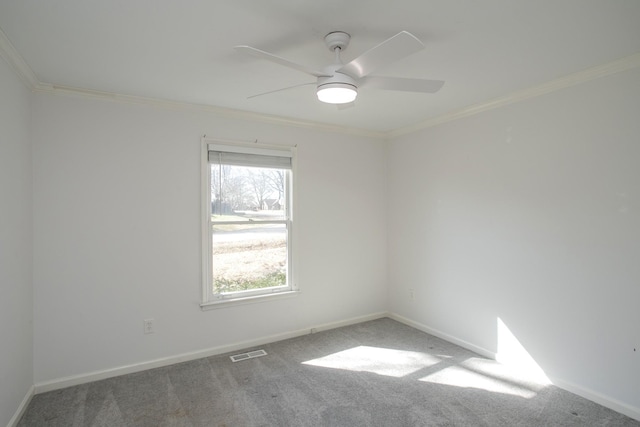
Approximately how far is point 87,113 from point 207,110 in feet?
3.19

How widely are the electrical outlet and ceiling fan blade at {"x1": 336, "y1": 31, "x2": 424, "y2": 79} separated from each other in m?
2.67

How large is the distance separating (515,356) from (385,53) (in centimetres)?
286

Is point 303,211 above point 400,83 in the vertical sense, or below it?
below

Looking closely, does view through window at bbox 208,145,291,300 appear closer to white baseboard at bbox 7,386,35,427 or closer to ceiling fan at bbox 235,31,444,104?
white baseboard at bbox 7,386,35,427

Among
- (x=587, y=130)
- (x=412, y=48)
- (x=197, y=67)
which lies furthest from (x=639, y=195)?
(x=197, y=67)

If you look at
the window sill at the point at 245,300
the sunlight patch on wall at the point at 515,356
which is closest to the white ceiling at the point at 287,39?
the window sill at the point at 245,300

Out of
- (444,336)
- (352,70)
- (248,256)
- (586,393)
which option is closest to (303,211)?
(248,256)

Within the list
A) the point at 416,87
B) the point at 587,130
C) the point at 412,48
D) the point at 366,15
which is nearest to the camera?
the point at 412,48

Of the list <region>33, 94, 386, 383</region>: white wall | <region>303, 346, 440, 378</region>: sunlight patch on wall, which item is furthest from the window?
<region>303, 346, 440, 378</region>: sunlight patch on wall

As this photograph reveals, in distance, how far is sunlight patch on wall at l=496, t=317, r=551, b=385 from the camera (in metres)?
2.93

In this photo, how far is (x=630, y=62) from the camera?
2.35 metres

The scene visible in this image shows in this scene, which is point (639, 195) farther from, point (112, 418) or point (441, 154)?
point (112, 418)

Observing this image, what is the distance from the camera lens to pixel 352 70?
1.92 meters

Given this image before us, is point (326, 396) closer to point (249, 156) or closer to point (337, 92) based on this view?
point (337, 92)
